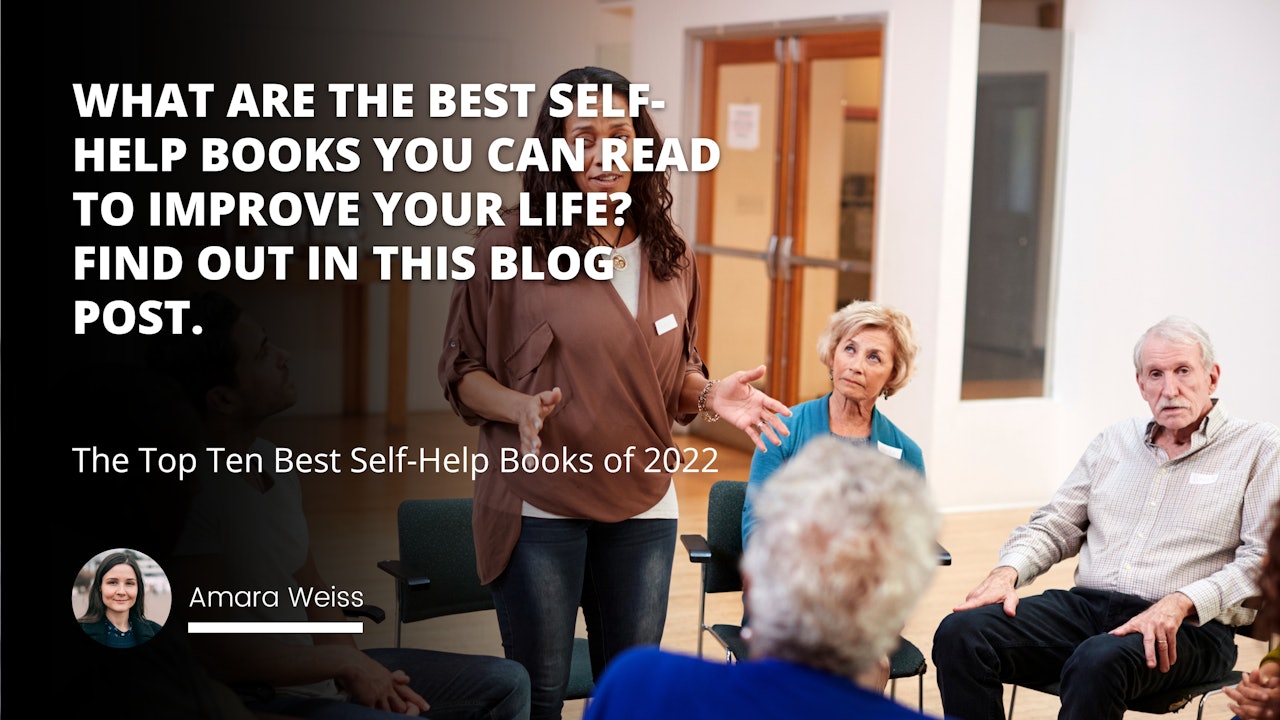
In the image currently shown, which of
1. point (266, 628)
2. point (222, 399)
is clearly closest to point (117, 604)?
point (266, 628)

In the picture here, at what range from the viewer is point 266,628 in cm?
250

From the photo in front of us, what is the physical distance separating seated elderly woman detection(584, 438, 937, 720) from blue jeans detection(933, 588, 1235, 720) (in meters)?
1.68

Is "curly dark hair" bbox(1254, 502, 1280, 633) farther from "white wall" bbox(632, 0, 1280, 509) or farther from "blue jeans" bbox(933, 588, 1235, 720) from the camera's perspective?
"white wall" bbox(632, 0, 1280, 509)

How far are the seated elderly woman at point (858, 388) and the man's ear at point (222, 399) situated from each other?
4.50 feet

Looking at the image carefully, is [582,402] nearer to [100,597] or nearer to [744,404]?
[744,404]

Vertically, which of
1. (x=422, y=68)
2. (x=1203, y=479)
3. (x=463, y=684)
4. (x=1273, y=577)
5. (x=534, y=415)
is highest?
(x=422, y=68)

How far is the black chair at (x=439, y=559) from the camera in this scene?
3.16 m

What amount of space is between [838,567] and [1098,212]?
18.3 feet

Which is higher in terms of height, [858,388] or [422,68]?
[422,68]

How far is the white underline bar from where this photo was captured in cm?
233

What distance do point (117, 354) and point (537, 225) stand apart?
124cm

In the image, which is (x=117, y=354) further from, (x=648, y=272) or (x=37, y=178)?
(x=648, y=272)

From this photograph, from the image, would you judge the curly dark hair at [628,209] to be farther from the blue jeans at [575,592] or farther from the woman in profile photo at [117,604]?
the woman in profile photo at [117,604]

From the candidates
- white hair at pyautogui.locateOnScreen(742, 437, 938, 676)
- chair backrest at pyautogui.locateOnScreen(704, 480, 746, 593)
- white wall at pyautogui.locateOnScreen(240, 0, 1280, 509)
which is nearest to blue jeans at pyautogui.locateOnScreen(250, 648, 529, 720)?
chair backrest at pyautogui.locateOnScreen(704, 480, 746, 593)
